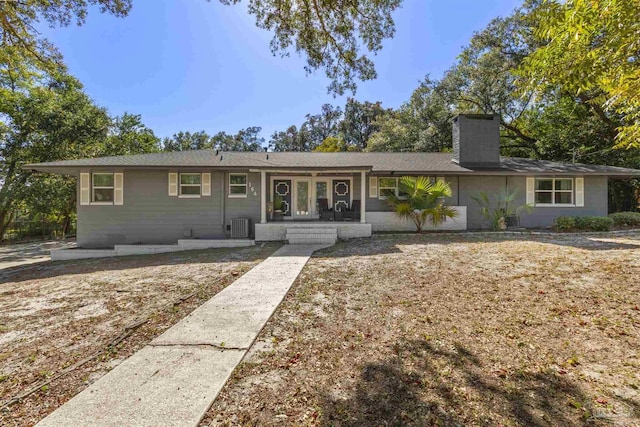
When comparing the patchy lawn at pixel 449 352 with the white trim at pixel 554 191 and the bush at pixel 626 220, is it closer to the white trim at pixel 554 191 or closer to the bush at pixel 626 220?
the white trim at pixel 554 191

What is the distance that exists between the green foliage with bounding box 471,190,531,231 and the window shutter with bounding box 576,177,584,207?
2342 mm

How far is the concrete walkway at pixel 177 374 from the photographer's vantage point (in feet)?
6.90

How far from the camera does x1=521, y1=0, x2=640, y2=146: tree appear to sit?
3316 millimetres

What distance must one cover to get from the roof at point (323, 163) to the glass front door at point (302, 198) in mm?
1009

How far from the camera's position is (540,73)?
418 centimetres

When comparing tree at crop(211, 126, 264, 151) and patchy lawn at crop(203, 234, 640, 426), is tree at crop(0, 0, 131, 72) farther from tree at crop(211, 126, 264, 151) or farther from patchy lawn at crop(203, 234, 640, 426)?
tree at crop(211, 126, 264, 151)

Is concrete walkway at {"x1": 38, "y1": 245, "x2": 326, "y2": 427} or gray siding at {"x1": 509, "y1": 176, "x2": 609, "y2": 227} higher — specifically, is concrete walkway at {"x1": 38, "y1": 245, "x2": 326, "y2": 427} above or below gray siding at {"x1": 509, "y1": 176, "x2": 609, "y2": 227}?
below

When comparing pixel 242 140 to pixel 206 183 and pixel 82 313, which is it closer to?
pixel 206 183

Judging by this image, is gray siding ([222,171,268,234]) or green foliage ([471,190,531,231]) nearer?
gray siding ([222,171,268,234])

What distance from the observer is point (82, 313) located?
4.32 m

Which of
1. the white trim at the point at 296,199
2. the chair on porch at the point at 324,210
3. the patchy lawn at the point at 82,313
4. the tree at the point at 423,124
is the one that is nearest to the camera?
the patchy lawn at the point at 82,313

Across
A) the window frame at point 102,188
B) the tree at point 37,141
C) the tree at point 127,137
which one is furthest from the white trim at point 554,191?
the tree at point 37,141

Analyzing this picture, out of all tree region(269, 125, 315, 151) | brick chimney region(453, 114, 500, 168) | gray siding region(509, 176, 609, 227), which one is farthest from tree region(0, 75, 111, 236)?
tree region(269, 125, 315, 151)

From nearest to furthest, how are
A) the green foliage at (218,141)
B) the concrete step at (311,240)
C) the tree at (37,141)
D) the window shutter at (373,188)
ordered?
1. the concrete step at (311,240)
2. the window shutter at (373,188)
3. the tree at (37,141)
4. the green foliage at (218,141)
